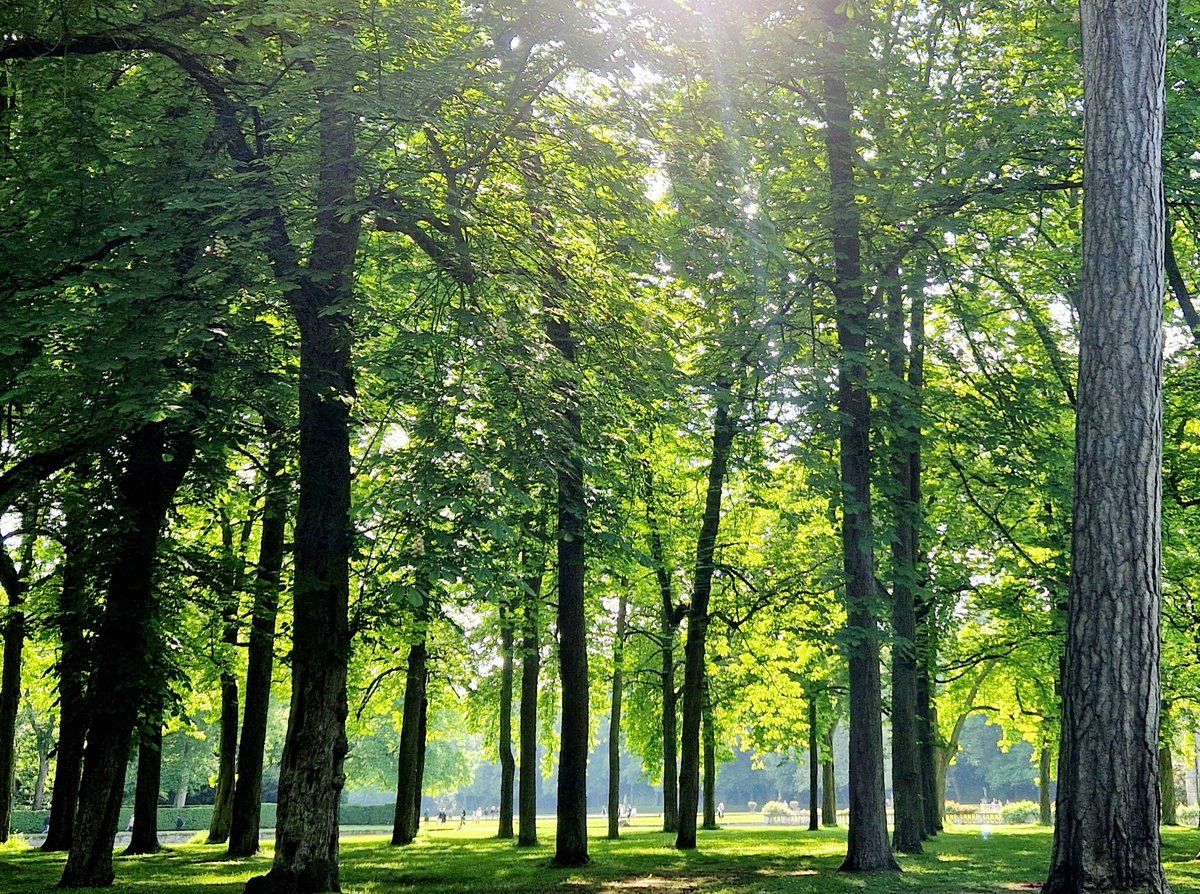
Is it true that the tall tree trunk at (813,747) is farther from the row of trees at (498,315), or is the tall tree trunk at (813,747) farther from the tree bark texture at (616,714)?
the row of trees at (498,315)

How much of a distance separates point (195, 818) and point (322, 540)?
180 ft

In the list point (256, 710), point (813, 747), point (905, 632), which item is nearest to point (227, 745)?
point (256, 710)

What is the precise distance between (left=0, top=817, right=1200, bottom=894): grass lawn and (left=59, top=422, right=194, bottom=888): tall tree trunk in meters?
0.75

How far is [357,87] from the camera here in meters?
11.1

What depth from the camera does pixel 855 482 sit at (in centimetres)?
1611

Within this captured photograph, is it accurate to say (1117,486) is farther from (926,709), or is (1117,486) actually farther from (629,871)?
(926,709)

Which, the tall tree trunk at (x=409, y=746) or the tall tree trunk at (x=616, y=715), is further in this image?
the tall tree trunk at (x=616, y=715)

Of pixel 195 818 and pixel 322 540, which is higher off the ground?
pixel 322 540

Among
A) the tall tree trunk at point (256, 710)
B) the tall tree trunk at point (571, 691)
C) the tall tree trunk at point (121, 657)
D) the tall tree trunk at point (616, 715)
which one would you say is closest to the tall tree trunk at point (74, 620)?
the tall tree trunk at point (121, 657)

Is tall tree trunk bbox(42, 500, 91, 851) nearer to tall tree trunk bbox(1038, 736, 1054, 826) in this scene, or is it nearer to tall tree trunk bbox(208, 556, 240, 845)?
tall tree trunk bbox(208, 556, 240, 845)

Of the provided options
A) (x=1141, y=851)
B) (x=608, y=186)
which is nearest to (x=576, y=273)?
(x=608, y=186)

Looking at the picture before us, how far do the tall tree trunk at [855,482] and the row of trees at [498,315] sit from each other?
0.07 metres

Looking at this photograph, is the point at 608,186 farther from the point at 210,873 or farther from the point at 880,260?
the point at 210,873

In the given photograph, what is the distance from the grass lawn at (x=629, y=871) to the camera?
13.5 meters
